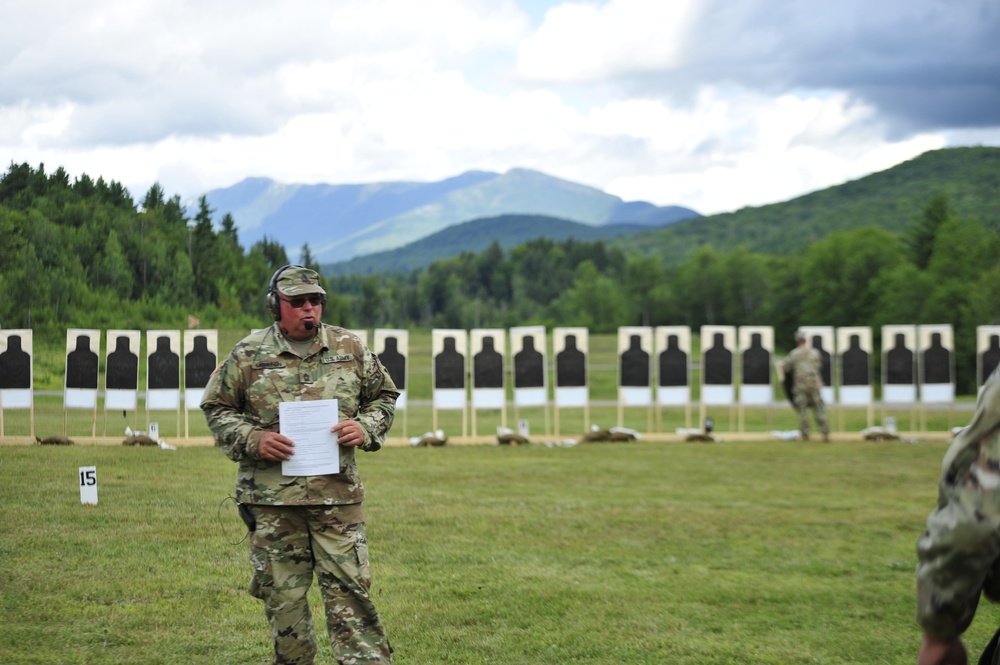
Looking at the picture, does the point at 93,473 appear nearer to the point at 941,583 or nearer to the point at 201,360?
the point at 201,360

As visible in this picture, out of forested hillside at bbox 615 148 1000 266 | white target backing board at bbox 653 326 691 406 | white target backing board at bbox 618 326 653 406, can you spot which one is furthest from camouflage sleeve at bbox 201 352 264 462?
forested hillside at bbox 615 148 1000 266

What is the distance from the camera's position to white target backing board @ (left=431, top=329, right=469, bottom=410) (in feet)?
62.1

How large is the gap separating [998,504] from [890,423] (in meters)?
19.5

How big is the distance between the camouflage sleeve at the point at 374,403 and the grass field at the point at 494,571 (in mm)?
1635

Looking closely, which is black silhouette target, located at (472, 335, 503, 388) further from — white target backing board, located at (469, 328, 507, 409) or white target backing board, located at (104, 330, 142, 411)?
white target backing board, located at (104, 330, 142, 411)

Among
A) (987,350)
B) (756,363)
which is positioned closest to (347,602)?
(756,363)

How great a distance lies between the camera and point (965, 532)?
2629mm

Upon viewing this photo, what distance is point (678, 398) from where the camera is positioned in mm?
20531

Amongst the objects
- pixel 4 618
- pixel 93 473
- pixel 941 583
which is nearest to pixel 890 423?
pixel 93 473

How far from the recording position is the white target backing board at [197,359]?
13.7 metres

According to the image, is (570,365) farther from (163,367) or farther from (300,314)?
(300,314)

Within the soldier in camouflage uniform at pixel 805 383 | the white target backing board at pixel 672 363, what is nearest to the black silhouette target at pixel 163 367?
the white target backing board at pixel 672 363

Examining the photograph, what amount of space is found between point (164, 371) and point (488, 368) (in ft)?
22.0

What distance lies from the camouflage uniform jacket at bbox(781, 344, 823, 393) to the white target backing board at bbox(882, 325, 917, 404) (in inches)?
101
